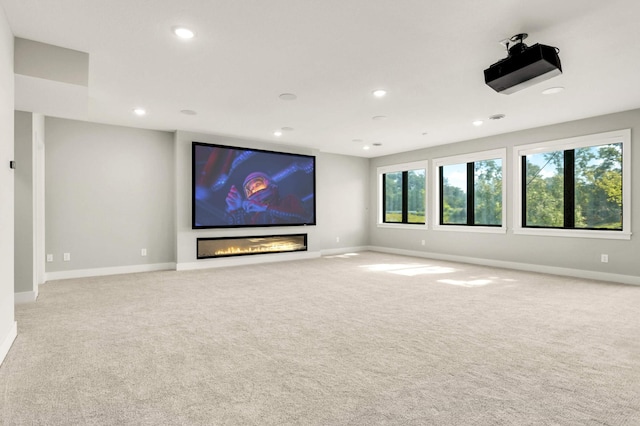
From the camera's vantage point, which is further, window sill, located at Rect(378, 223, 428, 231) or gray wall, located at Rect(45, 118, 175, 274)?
window sill, located at Rect(378, 223, 428, 231)

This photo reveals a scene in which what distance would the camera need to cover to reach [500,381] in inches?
89.0

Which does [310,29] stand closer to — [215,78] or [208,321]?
[215,78]

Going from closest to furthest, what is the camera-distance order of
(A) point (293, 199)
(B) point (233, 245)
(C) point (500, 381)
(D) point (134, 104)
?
(C) point (500, 381) < (D) point (134, 104) < (B) point (233, 245) < (A) point (293, 199)

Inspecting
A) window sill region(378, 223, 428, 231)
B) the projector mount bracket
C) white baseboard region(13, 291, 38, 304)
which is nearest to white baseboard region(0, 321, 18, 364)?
white baseboard region(13, 291, 38, 304)

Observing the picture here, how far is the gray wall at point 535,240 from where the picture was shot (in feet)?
17.4

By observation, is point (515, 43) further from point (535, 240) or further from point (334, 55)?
point (535, 240)

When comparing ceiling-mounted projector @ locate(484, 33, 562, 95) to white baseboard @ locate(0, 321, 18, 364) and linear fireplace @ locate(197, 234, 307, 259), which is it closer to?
white baseboard @ locate(0, 321, 18, 364)

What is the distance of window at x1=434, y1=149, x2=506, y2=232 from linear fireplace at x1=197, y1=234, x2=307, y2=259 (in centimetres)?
329

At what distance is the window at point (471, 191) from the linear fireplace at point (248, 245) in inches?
130

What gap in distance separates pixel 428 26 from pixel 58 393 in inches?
144

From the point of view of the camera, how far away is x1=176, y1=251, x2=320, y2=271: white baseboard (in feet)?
21.7

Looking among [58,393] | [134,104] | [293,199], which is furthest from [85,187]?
[58,393]

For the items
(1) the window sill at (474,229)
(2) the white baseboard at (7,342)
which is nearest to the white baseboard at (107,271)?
(2) the white baseboard at (7,342)

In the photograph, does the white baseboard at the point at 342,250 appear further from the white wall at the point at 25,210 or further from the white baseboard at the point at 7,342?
Answer: the white baseboard at the point at 7,342
